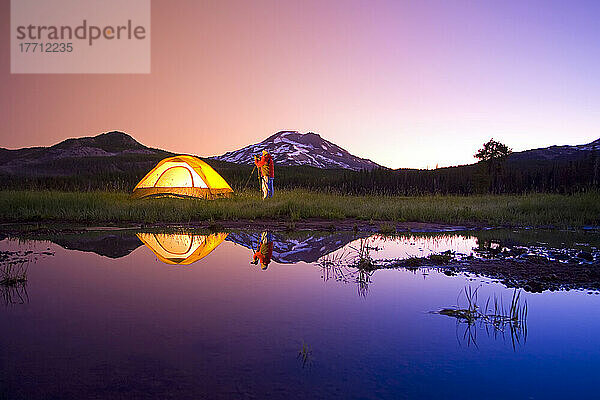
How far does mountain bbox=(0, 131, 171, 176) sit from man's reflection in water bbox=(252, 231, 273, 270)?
6630 centimetres

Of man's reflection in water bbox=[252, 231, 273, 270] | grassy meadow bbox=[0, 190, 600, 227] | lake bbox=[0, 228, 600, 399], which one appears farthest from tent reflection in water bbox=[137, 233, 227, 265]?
grassy meadow bbox=[0, 190, 600, 227]

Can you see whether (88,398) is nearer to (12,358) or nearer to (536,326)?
(12,358)

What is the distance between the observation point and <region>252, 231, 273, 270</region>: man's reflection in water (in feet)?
23.3

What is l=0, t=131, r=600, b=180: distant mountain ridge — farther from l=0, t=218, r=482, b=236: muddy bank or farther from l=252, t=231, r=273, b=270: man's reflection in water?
l=252, t=231, r=273, b=270: man's reflection in water

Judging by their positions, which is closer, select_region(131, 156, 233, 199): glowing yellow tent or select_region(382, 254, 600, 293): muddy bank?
select_region(382, 254, 600, 293): muddy bank

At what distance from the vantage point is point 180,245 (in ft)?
28.4

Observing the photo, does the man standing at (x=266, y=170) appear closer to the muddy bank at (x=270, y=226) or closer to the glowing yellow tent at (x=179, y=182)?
the glowing yellow tent at (x=179, y=182)

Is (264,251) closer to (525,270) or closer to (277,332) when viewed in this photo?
(277,332)

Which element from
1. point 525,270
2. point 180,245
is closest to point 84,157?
point 180,245

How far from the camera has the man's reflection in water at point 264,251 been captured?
23.3 ft

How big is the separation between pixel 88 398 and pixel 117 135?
200492 mm

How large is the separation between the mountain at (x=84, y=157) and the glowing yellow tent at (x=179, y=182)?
5545cm

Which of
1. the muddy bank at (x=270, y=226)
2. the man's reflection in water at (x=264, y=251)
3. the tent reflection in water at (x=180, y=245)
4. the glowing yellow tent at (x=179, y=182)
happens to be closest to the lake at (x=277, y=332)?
the man's reflection in water at (x=264, y=251)

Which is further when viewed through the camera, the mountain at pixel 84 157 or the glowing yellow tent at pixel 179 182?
the mountain at pixel 84 157
